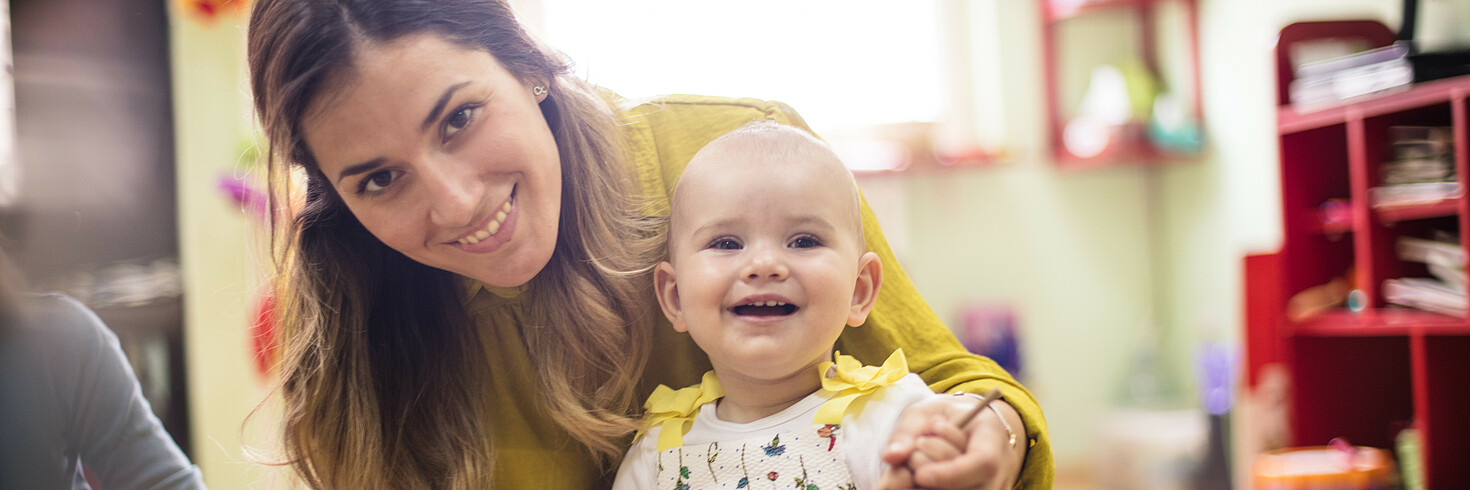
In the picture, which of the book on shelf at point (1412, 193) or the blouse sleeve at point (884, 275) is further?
the book on shelf at point (1412, 193)

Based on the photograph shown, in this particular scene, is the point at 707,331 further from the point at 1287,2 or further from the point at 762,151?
the point at 1287,2

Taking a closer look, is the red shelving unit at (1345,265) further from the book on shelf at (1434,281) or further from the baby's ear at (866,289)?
the baby's ear at (866,289)

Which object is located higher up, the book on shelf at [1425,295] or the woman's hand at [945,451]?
the woman's hand at [945,451]

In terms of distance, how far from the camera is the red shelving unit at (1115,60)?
9.86 feet

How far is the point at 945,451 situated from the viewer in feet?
1.98

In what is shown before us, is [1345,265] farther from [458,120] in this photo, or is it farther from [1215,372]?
[458,120]

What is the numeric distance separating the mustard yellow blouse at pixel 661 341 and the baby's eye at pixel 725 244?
3.6 inches

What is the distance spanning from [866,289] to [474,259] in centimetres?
31

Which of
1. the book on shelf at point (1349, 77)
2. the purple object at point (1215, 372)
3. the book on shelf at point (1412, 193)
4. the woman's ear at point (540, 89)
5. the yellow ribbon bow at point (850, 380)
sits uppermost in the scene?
the book on shelf at point (1349, 77)

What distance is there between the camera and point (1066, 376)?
3154 millimetres

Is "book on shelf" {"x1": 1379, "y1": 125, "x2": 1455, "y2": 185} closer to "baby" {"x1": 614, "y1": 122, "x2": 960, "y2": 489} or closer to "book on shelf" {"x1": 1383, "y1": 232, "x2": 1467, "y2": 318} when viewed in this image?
"book on shelf" {"x1": 1383, "y1": 232, "x2": 1467, "y2": 318}

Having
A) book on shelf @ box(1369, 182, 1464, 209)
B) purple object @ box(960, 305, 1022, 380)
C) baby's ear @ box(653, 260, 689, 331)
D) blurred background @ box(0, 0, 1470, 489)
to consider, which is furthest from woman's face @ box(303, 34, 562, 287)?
purple object @ box(960, 305, 1022, 380)

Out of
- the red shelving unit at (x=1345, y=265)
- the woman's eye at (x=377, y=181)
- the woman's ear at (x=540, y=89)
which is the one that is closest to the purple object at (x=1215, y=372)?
the red shelving unit at (x=1345, y=265)

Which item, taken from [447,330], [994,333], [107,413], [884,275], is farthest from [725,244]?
[994,333]
